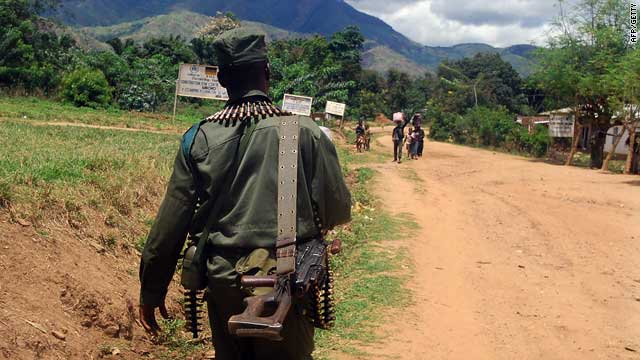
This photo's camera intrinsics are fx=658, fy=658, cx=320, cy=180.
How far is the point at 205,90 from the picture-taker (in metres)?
21.0

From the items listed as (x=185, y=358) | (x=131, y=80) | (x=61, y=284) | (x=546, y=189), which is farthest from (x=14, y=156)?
(x=131, y=80)

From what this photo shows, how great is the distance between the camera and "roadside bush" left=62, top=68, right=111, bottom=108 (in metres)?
26.8

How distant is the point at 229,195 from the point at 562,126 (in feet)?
96.2

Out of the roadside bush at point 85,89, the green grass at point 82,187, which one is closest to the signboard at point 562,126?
the roadside bush at point 85,89

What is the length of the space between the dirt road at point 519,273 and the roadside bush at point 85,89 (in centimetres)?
1545

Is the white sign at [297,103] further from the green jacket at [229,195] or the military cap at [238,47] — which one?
the green jacket at [229,195]

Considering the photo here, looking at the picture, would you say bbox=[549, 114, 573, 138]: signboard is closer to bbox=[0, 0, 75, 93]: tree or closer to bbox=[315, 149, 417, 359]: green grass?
bbox=[315, 149, 417, 359]: green grass

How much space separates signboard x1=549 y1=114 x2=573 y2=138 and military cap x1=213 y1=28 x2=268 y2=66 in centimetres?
2876

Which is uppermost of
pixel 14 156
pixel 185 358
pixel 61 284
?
pixel 14 156

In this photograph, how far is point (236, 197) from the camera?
2.76 meters

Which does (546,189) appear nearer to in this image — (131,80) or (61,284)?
(61,284)

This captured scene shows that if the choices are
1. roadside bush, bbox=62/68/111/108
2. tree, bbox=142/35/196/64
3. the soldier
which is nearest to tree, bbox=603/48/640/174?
the soldier

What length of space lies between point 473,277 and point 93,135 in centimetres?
909

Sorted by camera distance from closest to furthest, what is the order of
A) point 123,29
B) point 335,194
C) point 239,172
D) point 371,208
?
point 239,172
point 335,194
point 371,208
point 123,29
